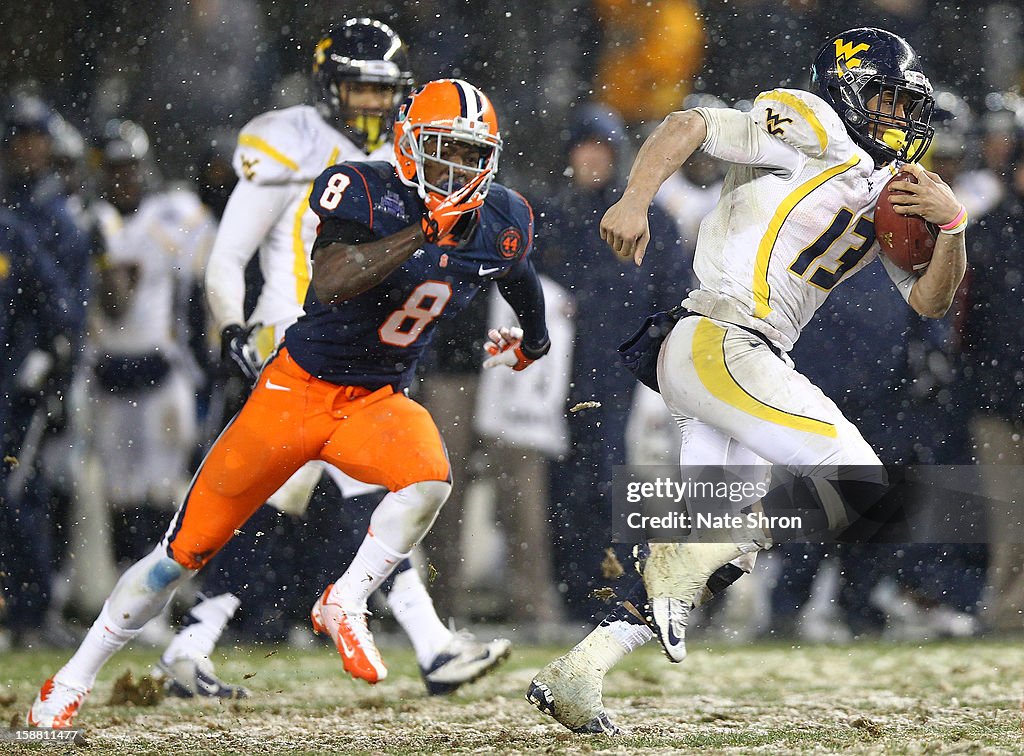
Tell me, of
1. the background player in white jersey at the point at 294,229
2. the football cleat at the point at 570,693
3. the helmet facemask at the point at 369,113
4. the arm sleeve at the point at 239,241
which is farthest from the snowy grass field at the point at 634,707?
the helmet facemask at the point at 369,113

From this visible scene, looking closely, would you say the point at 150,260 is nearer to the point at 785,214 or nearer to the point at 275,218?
the point at 275,218

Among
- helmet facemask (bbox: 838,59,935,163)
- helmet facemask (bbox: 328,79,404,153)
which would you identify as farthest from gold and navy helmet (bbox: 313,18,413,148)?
helmet facemask (bbox: 838,59,935,163)

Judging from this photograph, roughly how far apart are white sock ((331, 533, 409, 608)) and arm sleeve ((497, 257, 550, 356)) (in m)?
0.69

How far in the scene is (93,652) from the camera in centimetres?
362

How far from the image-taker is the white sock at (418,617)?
407cm

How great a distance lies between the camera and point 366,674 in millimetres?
3365

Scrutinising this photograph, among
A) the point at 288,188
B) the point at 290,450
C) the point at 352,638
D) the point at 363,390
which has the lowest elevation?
the point at 352,638

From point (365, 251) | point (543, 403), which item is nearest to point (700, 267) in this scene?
point (365, 251)

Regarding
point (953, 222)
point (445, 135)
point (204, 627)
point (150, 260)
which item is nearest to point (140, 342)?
point (150, 260)

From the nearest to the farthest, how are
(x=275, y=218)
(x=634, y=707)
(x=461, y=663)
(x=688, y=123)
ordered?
(x=688, y=123) → (x=634, y=707) → (x=461, y=663) → (x=275, y=218)

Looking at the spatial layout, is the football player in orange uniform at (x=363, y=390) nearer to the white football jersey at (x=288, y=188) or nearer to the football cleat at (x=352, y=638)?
the football cleat at (x=352, y=638)

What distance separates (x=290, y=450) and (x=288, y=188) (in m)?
0.91

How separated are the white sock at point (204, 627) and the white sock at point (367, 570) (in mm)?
725

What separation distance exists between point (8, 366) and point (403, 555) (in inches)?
66.8
